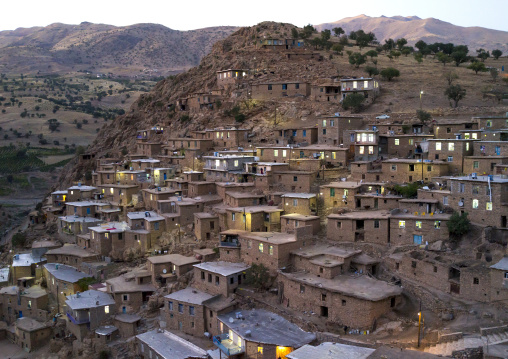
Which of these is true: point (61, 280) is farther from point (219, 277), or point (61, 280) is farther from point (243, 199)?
point (243, 199)

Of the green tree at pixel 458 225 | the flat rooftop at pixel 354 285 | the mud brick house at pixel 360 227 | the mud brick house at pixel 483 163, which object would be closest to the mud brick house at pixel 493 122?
the mud brick house at pixel 483 163

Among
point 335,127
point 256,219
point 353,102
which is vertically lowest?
point 256,219

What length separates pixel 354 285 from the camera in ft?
77.6

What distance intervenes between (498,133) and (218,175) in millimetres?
18596

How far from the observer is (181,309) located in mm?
26344

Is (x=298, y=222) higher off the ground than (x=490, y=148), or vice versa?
(x=490, y=148)

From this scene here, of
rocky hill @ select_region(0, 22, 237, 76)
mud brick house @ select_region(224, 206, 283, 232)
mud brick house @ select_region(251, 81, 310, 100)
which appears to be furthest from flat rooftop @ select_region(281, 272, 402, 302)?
rocky hill @ select_region(0, 22, 237, 76)

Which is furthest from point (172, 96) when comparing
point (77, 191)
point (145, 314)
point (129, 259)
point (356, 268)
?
point (356, 268)

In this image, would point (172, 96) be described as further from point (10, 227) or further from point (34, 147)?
point (34, 147)

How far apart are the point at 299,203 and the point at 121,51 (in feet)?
477

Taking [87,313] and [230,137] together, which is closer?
[87,313]

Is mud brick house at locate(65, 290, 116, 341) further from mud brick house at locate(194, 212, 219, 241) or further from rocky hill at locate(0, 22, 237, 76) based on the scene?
rocky hill at locate(0, 22, 237, 76)

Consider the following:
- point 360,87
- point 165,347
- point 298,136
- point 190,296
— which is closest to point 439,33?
point 360,87

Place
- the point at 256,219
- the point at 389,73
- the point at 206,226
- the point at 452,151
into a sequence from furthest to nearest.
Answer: the point at 389,73, the point at 206,226, the point at 256,219, the point at 452,151
